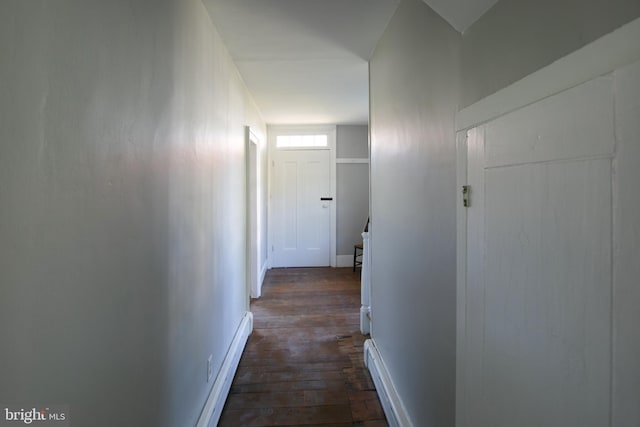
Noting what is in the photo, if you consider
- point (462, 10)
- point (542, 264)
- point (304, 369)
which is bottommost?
point (304, 369)

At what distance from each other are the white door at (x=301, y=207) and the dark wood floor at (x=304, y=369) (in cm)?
135

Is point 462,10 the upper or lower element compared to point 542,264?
upper

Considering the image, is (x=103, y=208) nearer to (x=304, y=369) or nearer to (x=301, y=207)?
(x=304, y=369)

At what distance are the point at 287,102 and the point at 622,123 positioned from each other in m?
3.57

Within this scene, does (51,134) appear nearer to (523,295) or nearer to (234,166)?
(523,295)

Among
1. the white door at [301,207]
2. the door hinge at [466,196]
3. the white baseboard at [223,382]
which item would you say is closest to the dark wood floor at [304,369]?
the white baseboard at [223,382]

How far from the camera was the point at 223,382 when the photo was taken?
80.0 inches

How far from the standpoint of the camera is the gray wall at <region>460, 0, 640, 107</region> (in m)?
0.59

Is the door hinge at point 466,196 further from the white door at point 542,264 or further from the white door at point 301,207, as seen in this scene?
the white door at point 301,207

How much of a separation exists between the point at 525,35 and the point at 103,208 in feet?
3.57

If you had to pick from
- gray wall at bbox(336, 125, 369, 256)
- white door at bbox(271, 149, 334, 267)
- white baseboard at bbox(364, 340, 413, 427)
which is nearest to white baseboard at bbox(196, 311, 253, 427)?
white baseboard at bbox(364, 340, 413, 427)

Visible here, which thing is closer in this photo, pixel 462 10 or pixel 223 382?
pixel 462 10

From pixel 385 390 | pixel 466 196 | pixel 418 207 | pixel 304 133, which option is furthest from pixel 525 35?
pixel 304 133

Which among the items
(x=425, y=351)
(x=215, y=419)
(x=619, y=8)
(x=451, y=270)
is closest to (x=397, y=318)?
(x=425, y=351)
